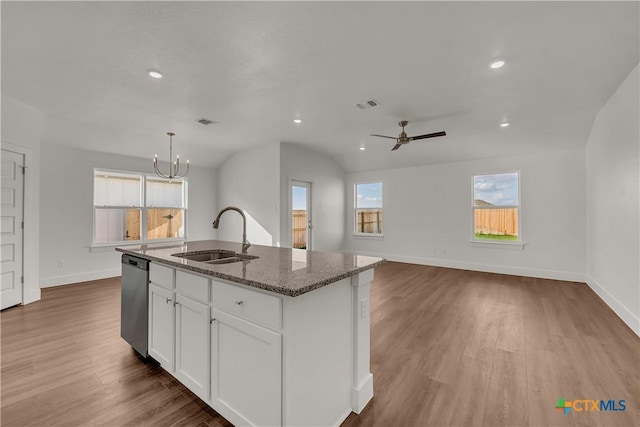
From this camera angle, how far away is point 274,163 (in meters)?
5.50

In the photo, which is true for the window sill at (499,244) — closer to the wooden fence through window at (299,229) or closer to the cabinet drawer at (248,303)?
the wooden fence through window at (299,229)

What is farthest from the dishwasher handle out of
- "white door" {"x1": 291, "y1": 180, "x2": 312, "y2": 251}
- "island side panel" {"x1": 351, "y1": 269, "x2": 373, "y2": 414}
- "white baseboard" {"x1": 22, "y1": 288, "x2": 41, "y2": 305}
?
"white door" {"x1": 291, "y1": 180, "x2": 312, "y2": 251}

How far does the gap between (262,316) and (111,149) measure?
213 inches

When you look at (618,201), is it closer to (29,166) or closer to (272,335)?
(272,335)

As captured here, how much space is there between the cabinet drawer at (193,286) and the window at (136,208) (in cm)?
447

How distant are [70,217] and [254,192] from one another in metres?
3.17

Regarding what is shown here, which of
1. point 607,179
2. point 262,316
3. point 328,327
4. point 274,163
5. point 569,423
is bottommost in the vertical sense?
point 569,423

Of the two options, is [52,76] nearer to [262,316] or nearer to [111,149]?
[111,149]

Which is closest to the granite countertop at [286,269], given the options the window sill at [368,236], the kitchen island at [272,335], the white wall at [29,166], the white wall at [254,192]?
the kitchen island at [272,335]

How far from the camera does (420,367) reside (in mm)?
2252

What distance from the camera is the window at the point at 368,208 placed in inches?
289

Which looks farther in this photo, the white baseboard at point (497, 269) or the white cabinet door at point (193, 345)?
the white baseboard at point (497, 269)

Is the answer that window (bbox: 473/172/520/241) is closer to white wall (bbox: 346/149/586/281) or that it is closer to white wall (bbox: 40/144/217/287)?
white wall (bbox: 346/149/586/281)

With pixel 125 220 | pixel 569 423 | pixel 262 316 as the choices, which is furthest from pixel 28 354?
pixel 569 423
